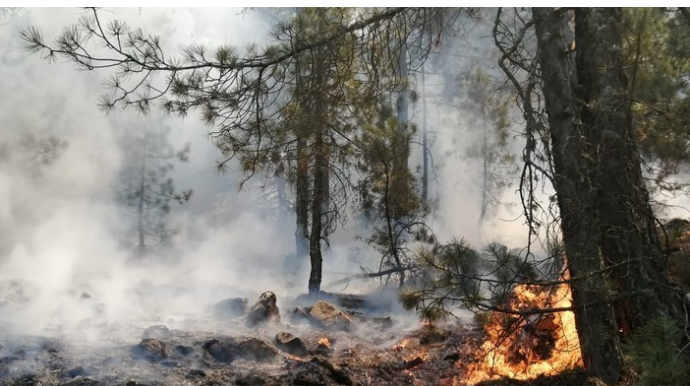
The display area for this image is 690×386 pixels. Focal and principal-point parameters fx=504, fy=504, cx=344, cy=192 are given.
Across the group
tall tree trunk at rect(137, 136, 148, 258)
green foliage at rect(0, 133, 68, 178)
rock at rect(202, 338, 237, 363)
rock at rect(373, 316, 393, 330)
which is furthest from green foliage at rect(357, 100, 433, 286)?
tall tree trunk at rect(137, 136, 148, 258)

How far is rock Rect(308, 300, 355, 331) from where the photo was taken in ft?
28.7

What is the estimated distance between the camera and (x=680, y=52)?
4.89 m

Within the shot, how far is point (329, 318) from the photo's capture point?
892cm

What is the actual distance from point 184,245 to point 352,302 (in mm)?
10775

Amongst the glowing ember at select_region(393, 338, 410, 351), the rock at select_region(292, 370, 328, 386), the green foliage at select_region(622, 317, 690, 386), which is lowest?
the rock at select_region(292, 370, 328, 386)

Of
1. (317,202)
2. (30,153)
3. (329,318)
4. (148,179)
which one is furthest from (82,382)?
(148,179)

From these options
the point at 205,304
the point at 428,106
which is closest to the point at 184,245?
the point at 205,304

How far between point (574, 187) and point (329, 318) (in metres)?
5.80

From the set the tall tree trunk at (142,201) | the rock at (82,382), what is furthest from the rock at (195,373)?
the tall tree trunk at (142,201)

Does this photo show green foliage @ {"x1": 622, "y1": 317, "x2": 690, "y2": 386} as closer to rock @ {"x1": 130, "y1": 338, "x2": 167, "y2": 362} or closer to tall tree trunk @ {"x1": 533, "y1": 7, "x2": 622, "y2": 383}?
tall tree trunk @ {"x1": 533, "y1": 7, "x2": 622, "y2": 383}

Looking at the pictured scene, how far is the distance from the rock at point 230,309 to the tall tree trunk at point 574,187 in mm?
6541

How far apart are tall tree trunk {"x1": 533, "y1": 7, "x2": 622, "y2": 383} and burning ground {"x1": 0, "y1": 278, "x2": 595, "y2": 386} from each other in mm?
284

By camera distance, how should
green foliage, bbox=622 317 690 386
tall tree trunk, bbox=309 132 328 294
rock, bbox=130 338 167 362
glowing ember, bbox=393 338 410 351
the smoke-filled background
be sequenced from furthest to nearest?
the smoke-filled background, tall tree trunk, bbox=309 132 328 294, glowing ember, bbox=393 338 410 351, rock, bbox=130 338 167 362, green foliage, bbox=622 317 690 386
